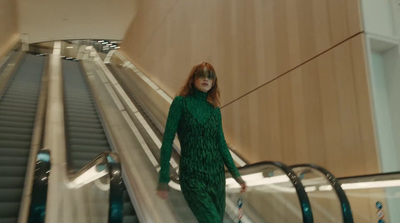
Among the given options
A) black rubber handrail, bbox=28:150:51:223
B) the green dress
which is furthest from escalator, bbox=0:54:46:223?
the green dress

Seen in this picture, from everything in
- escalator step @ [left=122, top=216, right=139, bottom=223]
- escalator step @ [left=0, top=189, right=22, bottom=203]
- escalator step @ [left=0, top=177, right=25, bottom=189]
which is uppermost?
escalator step @ [left=0, top=177, right=25, bottom=189]

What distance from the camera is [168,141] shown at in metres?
2.28

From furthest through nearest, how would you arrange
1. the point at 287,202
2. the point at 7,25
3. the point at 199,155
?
the point at 7,25, the point at 287,202, the point at 199,155

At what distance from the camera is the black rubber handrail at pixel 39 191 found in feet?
7.11

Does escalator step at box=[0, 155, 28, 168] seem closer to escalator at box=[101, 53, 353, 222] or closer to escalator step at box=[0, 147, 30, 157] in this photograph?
escalator step at box=[0, 147, 30, 157]

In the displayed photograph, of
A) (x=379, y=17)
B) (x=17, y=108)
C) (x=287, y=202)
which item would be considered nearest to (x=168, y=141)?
(x=287, y=202)

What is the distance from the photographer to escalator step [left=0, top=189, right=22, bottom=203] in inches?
174

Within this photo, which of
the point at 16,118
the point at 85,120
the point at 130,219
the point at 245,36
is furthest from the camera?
the point at 85,120

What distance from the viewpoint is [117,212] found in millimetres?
2172

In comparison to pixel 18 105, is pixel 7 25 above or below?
above

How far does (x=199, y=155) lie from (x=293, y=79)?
2.81 m

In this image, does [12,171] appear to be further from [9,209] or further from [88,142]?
[88,142]

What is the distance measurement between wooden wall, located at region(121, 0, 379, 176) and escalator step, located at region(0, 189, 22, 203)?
296 centimetres

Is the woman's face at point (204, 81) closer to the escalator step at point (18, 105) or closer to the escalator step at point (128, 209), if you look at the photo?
the escalator step at point (128, 209)
